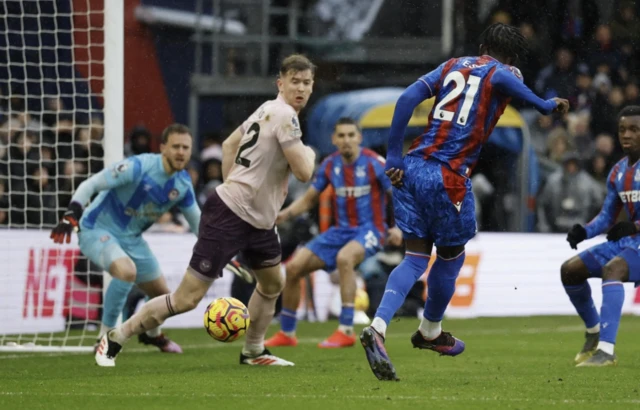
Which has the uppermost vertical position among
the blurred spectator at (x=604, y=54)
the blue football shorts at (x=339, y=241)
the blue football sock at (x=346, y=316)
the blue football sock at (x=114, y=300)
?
the blurred spectator at (x=604, y=54)

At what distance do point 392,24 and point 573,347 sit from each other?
11.8 m

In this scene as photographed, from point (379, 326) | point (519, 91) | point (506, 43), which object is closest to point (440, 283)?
point (379, 326)

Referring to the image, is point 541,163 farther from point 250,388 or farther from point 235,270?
point 250,388

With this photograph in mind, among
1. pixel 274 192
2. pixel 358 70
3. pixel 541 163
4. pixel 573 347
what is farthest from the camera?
pixel 358 70

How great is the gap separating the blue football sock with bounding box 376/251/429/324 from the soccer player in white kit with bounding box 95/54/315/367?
1.06m

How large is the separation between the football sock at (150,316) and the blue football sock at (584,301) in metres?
3.37

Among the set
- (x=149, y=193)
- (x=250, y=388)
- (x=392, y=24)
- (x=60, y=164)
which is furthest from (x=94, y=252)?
(x=392, y=24)

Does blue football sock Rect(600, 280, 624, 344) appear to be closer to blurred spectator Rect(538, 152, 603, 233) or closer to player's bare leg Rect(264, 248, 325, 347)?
player's bare leg Rect(264, 248, 325, 347)

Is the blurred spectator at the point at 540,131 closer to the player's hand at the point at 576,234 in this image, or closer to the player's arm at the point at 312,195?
the player's arm at the point at 312,195

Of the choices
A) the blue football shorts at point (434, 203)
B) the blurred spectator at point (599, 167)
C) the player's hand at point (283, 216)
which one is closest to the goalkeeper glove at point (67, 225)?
the player's hand at point (283, 216)

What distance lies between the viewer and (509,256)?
1700 centimetres

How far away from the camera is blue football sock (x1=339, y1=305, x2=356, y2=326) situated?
12.2m

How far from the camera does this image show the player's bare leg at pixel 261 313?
30.7ft

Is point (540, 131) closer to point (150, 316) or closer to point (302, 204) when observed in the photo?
point (302, 204)
